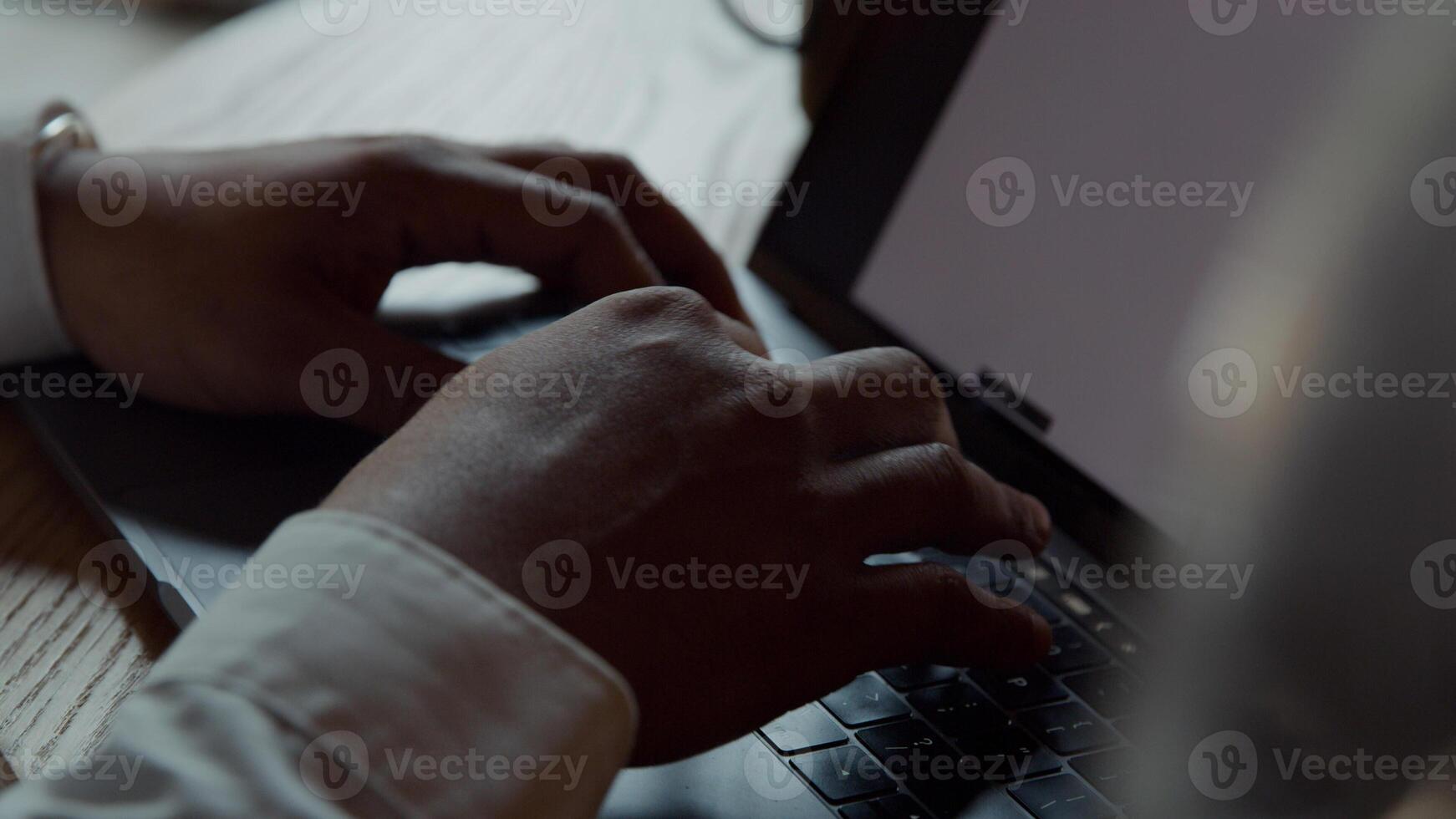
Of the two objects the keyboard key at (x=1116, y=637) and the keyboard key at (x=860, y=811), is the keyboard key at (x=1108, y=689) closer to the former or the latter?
the keyboard key at (x=1116, y=637)

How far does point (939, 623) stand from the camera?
1.42 feet

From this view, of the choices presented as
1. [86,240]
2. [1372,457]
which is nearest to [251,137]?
[86,240]

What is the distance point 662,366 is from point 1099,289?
0.26m

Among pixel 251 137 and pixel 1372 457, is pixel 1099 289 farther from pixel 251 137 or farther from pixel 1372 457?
pixel 251 137

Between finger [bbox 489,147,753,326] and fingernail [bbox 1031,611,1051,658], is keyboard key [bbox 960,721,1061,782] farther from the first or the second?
finger [bbox 489,147,753,326]

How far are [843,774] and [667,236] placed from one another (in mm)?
330

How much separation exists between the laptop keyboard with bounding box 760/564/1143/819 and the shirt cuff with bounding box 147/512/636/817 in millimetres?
115

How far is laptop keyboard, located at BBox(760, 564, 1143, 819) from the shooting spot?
405mm

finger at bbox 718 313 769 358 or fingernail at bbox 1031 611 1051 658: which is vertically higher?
finger at bbox 718 313 769 358

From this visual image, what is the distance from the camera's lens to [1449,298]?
1.46ft

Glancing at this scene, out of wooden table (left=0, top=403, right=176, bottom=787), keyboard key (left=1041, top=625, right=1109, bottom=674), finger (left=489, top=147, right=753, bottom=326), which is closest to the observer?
wooden table (left=0, top=403, right=176, bottom=787)

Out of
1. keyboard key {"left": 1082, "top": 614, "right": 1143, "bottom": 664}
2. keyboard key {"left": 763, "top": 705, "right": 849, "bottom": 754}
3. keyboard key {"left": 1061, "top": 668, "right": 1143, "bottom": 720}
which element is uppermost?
keyboard key {"left": 1082, "top": 614, "right": 1143, "bottom": 664}

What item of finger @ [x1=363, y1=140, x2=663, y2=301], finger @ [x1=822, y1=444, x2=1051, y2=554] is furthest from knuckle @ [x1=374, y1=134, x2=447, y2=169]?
finger @ [x1=822, y1=444, x2=1051, y2=554]

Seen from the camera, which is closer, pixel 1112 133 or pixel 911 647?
pixel 911 647
